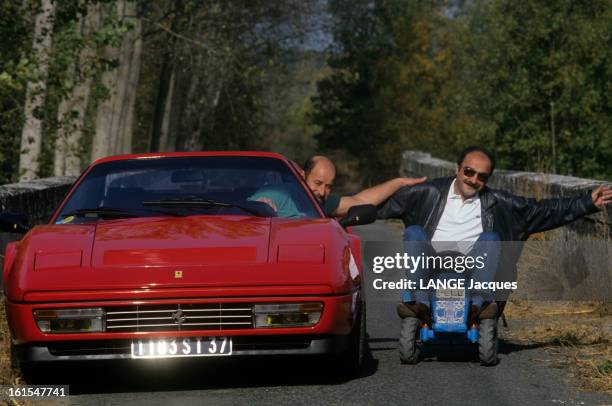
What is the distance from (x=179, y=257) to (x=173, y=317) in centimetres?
35

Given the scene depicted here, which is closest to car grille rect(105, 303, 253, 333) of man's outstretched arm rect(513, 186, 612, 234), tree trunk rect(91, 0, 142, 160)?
man's outstretched arm rect(513, 186, 612, 234)

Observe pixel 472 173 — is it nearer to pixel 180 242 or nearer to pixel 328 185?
pixel 328 185

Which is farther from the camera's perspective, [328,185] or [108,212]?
[328,185]

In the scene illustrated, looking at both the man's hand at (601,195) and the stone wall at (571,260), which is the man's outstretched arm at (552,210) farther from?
the stone wall at (571,260)

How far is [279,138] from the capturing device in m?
101

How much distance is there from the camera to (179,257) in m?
7.55

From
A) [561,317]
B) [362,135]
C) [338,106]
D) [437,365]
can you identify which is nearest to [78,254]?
[437,365]

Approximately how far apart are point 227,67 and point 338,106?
39753 mm

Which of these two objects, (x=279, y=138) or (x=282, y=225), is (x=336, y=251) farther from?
(x=279, y=138)

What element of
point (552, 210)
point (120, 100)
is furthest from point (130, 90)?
point (552, 210)

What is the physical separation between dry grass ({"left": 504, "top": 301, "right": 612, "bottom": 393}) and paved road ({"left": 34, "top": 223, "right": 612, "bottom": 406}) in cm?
18

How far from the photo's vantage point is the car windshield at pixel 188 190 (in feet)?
28.1

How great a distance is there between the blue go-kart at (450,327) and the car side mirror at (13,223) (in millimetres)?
2450

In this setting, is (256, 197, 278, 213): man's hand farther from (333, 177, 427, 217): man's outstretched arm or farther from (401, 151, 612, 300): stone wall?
(401, 151, 612, 300): stone wall
